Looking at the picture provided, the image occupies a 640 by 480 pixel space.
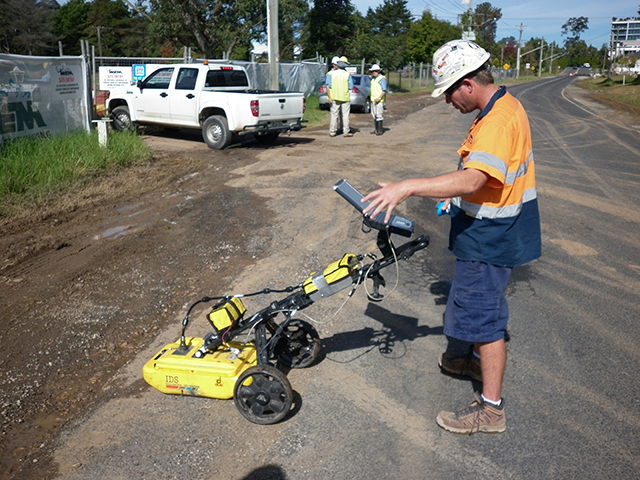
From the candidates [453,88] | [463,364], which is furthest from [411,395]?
[453,88]

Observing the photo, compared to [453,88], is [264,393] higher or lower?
lower

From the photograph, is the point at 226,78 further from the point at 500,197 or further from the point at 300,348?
the point at 500,197

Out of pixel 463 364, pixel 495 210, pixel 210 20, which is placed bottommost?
pixel 463 364

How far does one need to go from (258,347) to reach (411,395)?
3.55ft

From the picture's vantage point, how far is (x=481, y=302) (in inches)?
137

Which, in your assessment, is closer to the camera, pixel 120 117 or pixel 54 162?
pixel 54 162

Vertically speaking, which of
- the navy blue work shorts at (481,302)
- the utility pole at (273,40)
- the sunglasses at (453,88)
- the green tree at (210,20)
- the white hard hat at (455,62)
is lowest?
the navy blue work shorts at (481,302)

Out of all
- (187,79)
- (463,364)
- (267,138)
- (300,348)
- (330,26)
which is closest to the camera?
(463,364)

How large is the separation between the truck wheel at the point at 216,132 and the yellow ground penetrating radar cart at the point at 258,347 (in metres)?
10.3

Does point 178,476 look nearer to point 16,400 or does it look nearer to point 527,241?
point 16,400

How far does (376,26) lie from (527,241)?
83998mm

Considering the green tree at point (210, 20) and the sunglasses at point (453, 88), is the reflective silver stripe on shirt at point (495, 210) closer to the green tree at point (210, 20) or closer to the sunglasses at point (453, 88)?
the sunglasses at point (453, 88)

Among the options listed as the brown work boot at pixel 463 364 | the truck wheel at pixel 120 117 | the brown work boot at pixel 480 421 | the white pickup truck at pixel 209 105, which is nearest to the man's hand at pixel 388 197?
the brown work boot at pixel 480 421

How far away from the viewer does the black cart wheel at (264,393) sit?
12.0 ft
